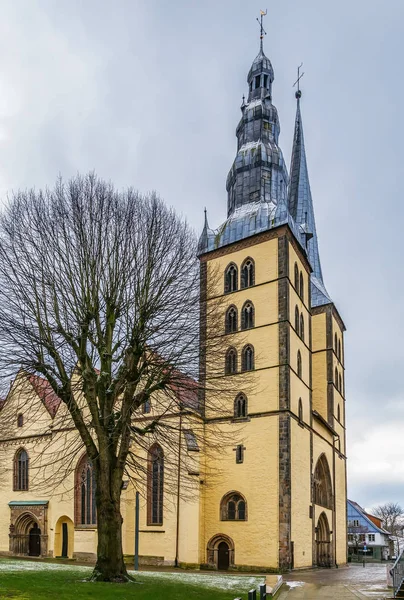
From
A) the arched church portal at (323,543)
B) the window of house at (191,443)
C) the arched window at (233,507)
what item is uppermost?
the window of house at (191,443)

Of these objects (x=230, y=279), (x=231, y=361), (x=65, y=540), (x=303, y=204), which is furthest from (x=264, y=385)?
(x=303, y=204)

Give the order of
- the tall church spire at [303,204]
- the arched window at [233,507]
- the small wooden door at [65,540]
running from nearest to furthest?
the arched window at [233,507], the small wooden door at [65,540], the tall church spire at [303,204]

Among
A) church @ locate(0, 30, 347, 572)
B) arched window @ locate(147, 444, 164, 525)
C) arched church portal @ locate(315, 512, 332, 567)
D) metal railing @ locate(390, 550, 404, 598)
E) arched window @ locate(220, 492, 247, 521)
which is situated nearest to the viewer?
metal railing @ locate(390, 550, 404, 598)

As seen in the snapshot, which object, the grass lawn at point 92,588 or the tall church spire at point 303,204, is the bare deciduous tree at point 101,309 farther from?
the tall church spire at point 303,204

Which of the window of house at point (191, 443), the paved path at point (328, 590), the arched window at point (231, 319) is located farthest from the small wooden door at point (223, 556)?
the arched window at point (231, 319)

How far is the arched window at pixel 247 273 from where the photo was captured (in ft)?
119

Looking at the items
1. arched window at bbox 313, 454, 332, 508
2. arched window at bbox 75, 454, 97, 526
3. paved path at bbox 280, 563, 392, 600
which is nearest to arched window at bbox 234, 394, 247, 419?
paved path at bbox 280, 563, 392, 600

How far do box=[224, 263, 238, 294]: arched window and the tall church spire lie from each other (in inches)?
453

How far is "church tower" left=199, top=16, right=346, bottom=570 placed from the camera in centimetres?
3164

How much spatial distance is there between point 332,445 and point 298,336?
1172cm

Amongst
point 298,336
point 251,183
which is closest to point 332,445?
point 298,336

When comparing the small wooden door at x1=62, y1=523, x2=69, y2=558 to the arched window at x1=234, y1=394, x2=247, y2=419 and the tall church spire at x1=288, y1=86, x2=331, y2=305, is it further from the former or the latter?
the tall church spire at x1=288, y1=86, x2=331, y2=305

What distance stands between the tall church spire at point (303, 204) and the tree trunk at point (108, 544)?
29.9 metres

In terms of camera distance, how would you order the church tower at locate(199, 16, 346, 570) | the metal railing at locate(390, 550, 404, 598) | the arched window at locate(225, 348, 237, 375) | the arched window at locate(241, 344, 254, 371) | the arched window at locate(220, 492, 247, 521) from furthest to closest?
the arched window at locate(225, 348, 237, 375) < the arched window at locate(241, 344, 254, 371) < the arched window at locate(220, 492, 247, 521) < the church tower at locate(199, 16, 346, 570) < the metal railing at locate(390, 550, 404, 598)
